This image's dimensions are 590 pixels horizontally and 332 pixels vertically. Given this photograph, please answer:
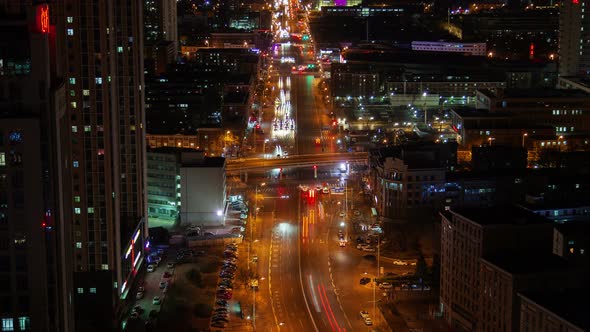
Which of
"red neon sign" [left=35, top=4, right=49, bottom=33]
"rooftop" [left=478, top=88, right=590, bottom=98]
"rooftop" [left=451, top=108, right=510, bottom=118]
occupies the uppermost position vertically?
"red neon sign" [left=35, top=4, right=49, bottom=33]

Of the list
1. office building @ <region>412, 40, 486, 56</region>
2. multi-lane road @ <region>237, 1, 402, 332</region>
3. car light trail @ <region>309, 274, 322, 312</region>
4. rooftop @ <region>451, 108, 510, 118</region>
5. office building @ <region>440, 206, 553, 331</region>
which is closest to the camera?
office building @ <region>440, 206, 553, 331</region>

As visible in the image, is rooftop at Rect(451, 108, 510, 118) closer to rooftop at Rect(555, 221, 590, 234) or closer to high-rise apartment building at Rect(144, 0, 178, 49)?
rooftop at Rect(555, 221, 590, 234)

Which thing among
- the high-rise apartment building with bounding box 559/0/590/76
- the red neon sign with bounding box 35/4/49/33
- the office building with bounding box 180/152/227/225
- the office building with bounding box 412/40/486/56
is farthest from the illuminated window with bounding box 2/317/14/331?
the office building with bounding box 412/40/486/56

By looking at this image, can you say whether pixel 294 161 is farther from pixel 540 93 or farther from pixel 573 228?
pixel 573 228

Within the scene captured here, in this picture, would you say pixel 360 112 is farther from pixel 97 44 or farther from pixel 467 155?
pixel 97 44

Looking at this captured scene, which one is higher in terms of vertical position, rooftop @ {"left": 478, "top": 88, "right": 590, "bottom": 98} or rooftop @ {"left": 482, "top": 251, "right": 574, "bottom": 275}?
rooftop @ {"left": 478, "top": 88, "right": 590, "bottom": 98}

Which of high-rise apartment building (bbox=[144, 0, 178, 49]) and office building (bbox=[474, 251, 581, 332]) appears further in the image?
high-rise apartment building (bbox=[144, 0, 178, 49])

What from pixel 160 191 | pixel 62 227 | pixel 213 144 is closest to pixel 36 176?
pixel 62 227
